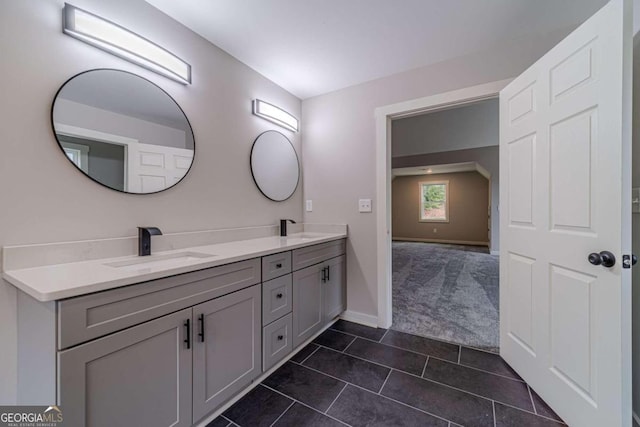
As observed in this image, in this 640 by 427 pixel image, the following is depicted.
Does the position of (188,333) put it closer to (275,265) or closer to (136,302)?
(136,302)

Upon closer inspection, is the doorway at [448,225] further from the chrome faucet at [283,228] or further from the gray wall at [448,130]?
the chrome faucet at [283,228]

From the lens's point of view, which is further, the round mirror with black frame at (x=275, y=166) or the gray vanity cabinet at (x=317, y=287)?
the round mirror with black frame at (x=275, y=166)

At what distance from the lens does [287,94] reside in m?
2.70

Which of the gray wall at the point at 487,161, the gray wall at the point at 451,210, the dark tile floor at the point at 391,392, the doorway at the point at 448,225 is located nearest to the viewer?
the dark tile floor at the point at 391,392

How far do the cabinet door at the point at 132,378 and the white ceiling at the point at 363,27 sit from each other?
1823 mm

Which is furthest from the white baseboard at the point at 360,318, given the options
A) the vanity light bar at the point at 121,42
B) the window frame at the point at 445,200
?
the window frame at the point at 445,200

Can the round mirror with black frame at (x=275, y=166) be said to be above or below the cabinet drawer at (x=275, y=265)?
above

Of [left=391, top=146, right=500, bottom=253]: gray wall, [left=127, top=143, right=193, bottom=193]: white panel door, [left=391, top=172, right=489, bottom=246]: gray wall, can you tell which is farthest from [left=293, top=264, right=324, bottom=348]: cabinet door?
[left=391, top=172, right=489, bottom=246]: gray wall

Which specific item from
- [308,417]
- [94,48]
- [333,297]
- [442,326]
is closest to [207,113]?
[94,48]

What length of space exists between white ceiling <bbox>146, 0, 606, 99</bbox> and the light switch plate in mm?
1188

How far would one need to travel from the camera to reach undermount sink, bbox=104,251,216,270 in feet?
4.18

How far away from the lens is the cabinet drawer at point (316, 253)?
1.95m

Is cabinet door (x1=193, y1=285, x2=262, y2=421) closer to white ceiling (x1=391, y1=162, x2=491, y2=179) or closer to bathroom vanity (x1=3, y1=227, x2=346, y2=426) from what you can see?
bathroom vanity (x1=3, y1=227, x2=346, y2=426)

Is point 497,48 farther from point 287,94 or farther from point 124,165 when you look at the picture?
point 124,165
